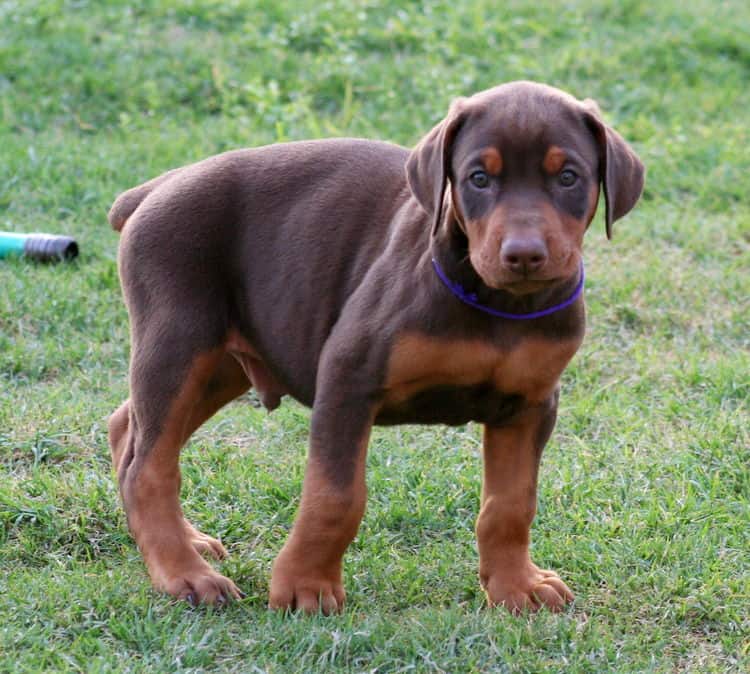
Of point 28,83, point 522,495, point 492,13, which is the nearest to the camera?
point 522,495

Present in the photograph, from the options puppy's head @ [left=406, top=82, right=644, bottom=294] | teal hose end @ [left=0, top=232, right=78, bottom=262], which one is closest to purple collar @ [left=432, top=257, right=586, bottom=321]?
puppy's head @ [left=406, top=82, right=644, bottom=294]

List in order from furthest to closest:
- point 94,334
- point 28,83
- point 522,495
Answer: point 28,83 < point 94,334 < point 522,495

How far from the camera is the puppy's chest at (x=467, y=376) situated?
4.30m

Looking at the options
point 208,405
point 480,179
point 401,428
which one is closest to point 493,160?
point 480,179

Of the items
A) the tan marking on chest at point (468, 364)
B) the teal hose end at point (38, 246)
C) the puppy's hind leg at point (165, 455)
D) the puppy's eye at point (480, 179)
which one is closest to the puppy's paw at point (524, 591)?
the tan marking on chest at point (468, 364)

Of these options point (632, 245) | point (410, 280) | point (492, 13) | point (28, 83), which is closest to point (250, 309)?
point (410, 280)

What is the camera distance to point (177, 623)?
4578 mm

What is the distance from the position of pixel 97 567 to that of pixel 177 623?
57 centimetres

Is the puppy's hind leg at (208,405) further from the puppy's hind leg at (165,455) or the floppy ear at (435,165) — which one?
the floppy ear at (435,165)

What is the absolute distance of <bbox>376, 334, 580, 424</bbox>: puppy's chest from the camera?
430 cm

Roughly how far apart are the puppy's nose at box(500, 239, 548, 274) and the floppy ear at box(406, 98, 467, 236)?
359mm

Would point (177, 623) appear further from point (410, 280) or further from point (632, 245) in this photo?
point (632, 245)

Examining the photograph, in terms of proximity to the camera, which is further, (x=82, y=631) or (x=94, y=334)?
(x=94, y=334)

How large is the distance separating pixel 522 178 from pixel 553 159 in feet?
0.35
